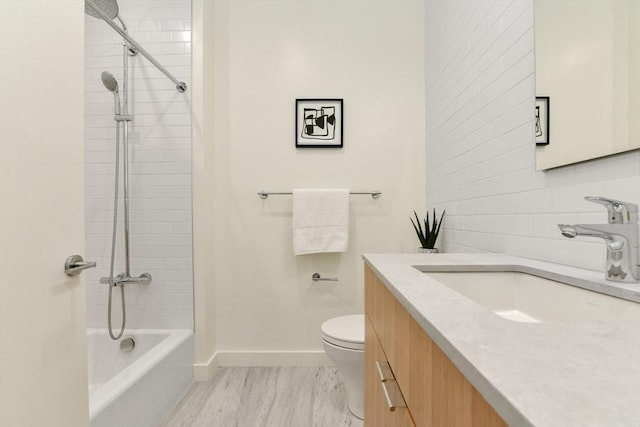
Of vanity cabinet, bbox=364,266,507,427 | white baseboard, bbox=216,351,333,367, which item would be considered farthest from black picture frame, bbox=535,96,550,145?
white baseboard, bbox=216,351,333,367

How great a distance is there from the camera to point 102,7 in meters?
1.32

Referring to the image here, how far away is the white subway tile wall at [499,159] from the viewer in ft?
2.89

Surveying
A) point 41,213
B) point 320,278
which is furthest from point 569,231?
point 320,278

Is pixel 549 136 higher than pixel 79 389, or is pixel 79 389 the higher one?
pixel 549 136

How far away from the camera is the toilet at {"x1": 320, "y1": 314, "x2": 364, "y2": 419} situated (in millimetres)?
1467

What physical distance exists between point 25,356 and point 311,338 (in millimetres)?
1576

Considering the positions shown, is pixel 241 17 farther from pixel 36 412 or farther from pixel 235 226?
pixel 36 412

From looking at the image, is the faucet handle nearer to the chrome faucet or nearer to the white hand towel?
the chrome faucet

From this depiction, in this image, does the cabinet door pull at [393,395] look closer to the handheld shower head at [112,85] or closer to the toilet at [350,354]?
the toilet at [350,354]

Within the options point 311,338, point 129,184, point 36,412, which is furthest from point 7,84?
point 311,338

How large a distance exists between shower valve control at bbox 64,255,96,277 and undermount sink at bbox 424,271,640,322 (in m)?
0.99

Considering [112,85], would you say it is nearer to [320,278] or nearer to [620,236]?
A: [320,278]

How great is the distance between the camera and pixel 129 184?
1.95 meters

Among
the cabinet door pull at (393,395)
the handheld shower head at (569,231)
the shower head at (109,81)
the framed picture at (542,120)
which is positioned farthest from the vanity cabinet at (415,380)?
the shower head at (109,81)
